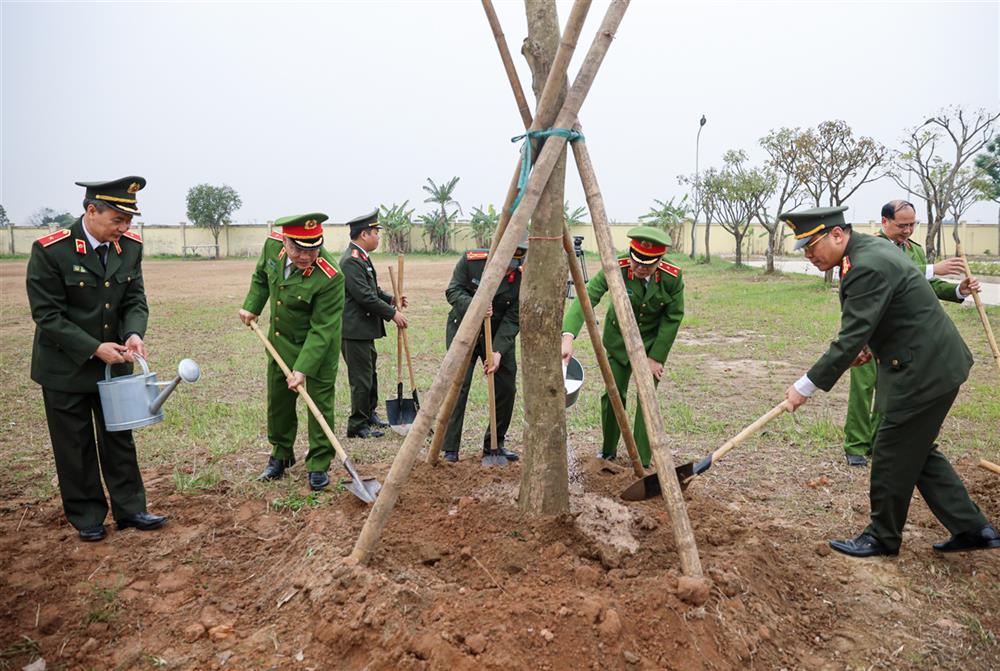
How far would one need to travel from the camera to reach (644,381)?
330 cm

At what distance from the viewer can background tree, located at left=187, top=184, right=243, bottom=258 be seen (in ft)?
145

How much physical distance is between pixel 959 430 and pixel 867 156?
17.9 metres

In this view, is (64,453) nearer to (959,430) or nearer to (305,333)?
(305,333)

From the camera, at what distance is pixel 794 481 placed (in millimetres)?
5016

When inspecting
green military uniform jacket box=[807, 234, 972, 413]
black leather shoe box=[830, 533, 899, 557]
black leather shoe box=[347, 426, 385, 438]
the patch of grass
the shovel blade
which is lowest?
black leather shoe box=[830, 533, 899, 557]

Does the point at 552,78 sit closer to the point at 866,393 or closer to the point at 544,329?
the point at 544,329

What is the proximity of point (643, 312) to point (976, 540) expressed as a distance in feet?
7.91

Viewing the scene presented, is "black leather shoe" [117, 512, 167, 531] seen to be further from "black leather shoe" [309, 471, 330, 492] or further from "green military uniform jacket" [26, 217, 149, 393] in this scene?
"black leather shoe" [309, 471, 330, 492]

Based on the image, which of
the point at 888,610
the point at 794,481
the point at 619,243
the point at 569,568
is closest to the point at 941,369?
the point at 888,610

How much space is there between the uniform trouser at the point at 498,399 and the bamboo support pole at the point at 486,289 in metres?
1.95

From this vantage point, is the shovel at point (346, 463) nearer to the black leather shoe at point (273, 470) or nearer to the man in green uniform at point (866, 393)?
the black leather shoe at point (273, 470)

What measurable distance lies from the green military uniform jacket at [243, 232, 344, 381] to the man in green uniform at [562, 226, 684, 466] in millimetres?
1604

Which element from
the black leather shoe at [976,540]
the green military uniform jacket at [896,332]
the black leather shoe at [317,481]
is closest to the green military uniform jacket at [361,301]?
the black leather shoe at [317,481]

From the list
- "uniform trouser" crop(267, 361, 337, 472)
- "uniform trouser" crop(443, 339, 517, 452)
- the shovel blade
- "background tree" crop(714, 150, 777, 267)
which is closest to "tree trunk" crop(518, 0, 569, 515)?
the shovel blade
